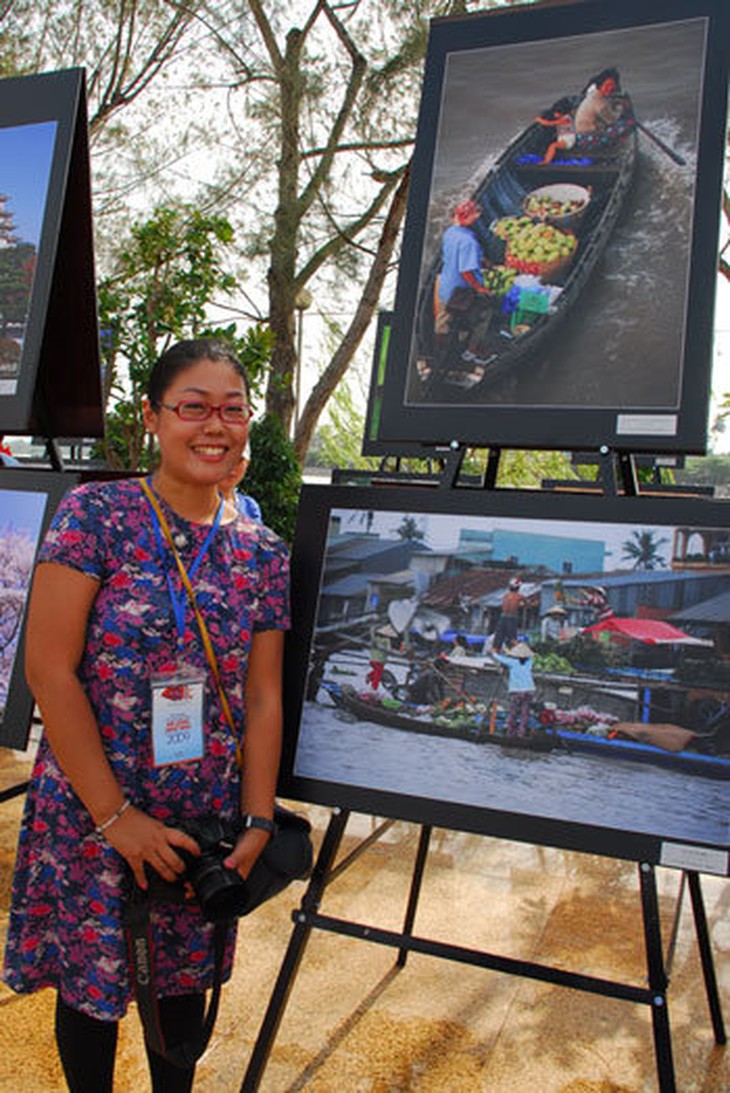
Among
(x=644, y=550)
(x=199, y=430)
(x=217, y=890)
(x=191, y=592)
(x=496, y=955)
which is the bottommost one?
(x=496, y=955)

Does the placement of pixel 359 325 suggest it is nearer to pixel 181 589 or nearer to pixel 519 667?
pixel 519 667

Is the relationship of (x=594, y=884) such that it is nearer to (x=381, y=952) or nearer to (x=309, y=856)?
(x=381, y=952)

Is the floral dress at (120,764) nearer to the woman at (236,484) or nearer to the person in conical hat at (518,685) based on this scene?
the woman at (236,484)

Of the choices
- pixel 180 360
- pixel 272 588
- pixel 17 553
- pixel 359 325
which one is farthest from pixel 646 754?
pixel 359 325

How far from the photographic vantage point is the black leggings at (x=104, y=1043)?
5.19 feet

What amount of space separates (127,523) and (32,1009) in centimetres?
133

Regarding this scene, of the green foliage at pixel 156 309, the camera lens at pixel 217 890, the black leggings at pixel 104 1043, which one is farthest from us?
the green foliage at pixel 156 309

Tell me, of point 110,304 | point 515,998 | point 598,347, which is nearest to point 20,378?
point 598,347

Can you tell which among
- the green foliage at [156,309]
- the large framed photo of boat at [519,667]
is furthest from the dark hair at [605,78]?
the green foliage at [156,309]

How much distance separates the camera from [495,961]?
1.68 meters

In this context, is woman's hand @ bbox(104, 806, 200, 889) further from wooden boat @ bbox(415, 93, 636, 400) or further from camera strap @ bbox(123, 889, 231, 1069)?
wooden boat @ bbox(415, 93, 636, 400)

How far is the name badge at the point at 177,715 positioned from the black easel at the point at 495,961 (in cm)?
38

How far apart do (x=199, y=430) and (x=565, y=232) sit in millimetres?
817

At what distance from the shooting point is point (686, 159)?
71.2 inches
